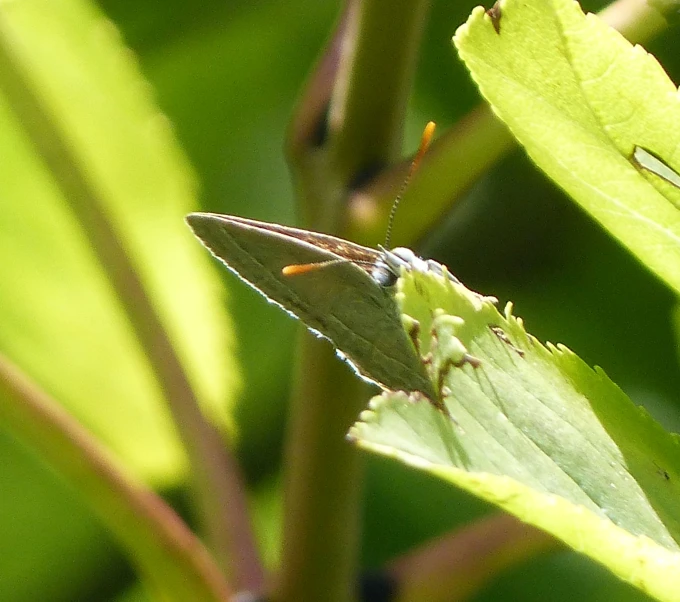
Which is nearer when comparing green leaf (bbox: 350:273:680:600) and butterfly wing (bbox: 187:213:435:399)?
green leaf (bbox: 350:273:680:600)

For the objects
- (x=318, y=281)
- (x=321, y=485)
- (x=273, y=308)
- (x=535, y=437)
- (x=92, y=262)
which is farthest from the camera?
(x=273, y=308)

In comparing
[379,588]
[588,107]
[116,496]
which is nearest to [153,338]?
[116,496]

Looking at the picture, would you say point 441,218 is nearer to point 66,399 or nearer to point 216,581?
point 216,581

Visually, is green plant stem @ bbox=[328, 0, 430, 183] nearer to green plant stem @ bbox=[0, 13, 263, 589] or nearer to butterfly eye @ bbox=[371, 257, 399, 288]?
butterfly eye @ bbox=[371, 257, 399, 288]

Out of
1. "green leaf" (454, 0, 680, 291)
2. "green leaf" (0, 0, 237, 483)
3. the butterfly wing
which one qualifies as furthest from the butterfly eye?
"green leaf" (0, 0, 237, 483)

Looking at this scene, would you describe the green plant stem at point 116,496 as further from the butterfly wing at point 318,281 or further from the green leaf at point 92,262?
the green leaf at point 92,262

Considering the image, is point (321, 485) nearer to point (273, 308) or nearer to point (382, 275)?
point (382, 275)
